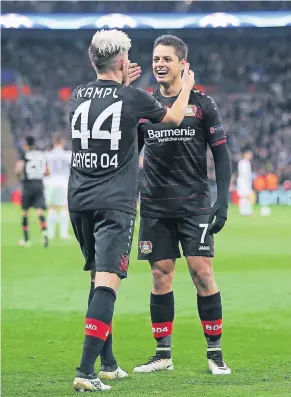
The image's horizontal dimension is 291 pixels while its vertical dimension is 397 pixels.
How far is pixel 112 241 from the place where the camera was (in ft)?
20.3

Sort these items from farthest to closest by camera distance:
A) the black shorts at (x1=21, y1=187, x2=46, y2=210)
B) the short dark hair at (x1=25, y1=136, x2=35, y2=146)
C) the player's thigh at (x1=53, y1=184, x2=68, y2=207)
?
the player's thigh at (x1=53, y1=184, x2=68, y2=207)
the black shorts at (x1=21, y1=187, x2=46, y2=210)
the short dark hair at (x1=25, y1=136, x2=35, y2=146)

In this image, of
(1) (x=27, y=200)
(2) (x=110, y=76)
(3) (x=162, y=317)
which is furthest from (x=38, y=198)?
(2) (x=110, y=76)

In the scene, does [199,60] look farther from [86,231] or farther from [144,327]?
[86,231]

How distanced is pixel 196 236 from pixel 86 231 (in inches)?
41.7

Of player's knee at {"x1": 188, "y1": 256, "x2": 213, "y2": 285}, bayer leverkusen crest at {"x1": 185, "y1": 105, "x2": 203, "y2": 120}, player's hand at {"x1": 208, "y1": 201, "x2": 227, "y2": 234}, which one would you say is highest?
bayer leverkusen crest at {"x1": 185, "y1": 105, "x2": 203, "y2": 120}

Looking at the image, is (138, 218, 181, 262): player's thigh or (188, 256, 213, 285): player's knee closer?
(188, 256, 213, 285): player's knee

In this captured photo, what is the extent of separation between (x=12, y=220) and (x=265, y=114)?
21954mm

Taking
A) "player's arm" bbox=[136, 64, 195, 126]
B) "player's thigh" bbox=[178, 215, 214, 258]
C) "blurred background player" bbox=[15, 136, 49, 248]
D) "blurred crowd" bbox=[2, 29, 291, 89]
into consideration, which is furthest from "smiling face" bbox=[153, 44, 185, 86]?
"blurred crowd" bbox=[2, 29, 291, 89]

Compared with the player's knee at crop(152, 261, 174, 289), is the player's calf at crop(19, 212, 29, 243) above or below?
below

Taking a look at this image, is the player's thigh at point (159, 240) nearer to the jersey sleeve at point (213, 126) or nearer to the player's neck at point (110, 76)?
the jersey sleeve at point (213, 126)

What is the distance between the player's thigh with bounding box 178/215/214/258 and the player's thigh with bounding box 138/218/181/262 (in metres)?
0.07

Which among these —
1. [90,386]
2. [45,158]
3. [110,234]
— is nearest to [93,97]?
[110,234]

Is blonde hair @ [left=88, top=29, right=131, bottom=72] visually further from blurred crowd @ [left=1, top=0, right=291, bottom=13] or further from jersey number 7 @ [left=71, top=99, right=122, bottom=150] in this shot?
blurred crowd @ [left=1, top=0, right=291, bottom=13]

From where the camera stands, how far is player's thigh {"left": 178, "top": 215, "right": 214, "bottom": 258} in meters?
7.11
